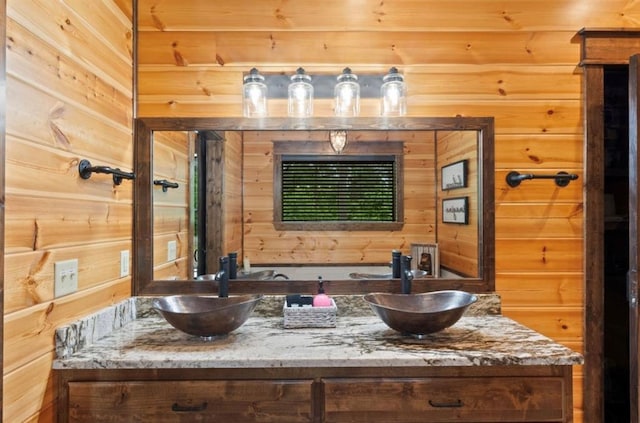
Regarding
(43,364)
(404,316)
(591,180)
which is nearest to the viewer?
(43,364)

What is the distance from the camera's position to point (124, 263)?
1.87 meters

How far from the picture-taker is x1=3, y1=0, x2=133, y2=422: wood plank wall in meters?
1.18

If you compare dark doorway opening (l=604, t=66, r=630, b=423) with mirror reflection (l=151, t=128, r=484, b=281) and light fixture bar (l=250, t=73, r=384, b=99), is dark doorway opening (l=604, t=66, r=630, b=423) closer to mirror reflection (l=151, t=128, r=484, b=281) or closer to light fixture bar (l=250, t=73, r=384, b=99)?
mirror reflection (l=151, t=128, r=484, b=281)

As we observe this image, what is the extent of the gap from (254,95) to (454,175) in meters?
1.08

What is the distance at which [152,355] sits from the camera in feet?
4.64

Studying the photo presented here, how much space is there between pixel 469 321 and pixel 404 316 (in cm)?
50

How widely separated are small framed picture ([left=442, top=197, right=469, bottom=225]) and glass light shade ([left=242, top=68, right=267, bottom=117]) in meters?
1.03

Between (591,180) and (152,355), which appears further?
(591,180)

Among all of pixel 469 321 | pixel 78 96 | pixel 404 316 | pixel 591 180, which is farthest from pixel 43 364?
pixel 591 180

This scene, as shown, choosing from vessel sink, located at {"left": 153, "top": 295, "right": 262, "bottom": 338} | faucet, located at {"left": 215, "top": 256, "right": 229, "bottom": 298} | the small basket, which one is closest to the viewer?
vessel sink, located at {"left": 153, "top": 295, "right": 262, "bottom": 338}

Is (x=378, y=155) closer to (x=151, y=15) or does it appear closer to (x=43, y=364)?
(x=151, y=15)

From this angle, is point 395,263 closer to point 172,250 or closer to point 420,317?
point 420,317

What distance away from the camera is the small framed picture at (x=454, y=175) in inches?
79.3

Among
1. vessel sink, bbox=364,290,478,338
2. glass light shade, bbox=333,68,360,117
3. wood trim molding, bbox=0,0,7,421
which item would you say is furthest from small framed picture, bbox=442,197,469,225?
wood trim molding, bbox=0,0,7,421
